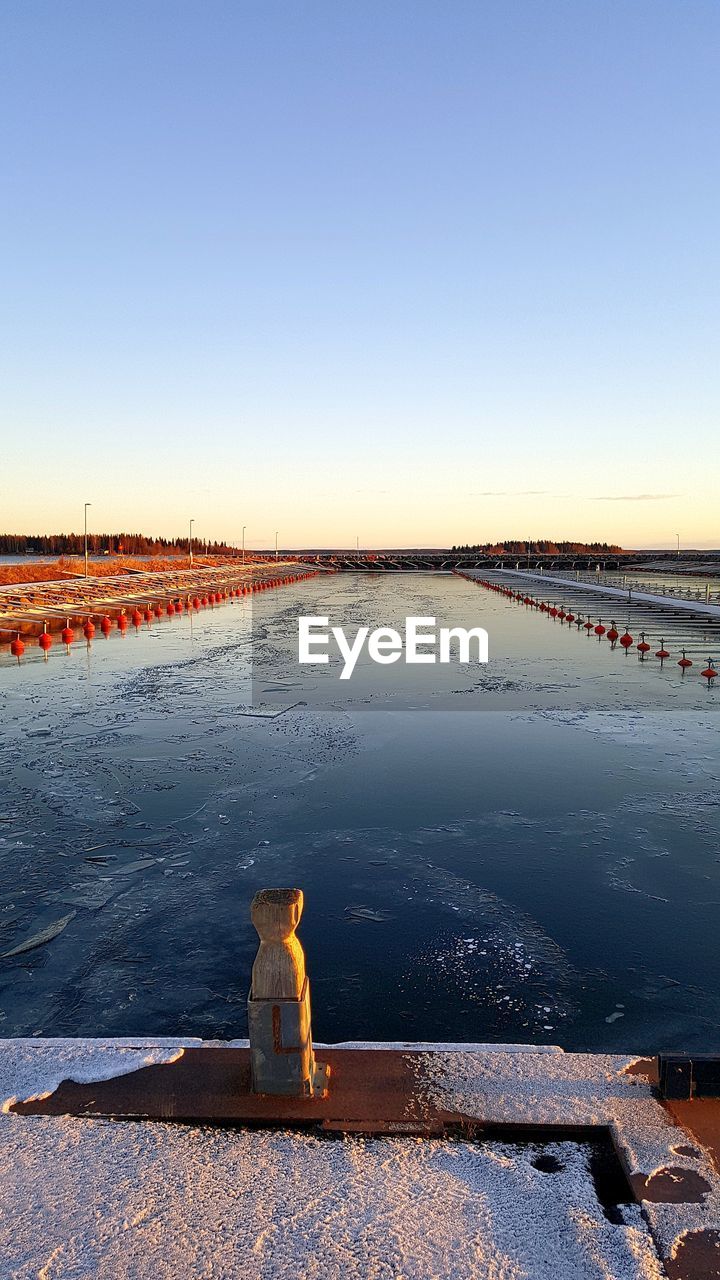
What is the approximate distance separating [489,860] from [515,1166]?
4.93 metres

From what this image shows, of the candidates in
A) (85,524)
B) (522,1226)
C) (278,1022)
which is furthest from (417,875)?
(85,524)

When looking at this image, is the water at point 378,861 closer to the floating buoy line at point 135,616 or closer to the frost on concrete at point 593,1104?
the frost on concrete at point 593,1104

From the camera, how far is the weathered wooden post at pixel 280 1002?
404 cm

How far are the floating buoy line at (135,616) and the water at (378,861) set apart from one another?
1237cm

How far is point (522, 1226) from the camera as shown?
3379 millimetres

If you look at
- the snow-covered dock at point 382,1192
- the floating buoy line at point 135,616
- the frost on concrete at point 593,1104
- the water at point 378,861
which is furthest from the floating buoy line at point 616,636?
the floating buoy line at point 135,616

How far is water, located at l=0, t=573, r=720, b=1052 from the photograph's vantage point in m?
5.71

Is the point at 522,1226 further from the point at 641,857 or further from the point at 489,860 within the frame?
the point at 641,857

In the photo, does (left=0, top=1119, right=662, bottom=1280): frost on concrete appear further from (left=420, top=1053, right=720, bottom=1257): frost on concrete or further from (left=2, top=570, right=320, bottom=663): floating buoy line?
(left=2, top=570, right=320, bottom=663): floating buoy line

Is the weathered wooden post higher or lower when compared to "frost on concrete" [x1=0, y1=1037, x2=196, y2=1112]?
higher

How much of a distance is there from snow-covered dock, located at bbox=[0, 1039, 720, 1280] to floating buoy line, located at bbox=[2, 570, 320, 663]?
83.3 ft

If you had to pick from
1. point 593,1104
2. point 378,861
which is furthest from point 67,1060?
point 378,861

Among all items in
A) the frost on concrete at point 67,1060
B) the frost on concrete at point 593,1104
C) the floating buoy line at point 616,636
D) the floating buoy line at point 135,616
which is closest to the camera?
the frost on concrete at point 593,1104

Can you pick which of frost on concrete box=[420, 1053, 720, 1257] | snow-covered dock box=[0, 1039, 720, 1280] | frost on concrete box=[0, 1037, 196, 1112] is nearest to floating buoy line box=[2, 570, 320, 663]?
frost on concrete box=[0, 1037, 196, 1112]
